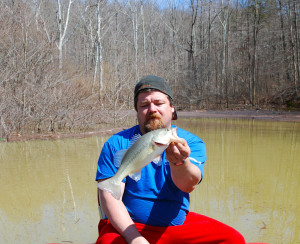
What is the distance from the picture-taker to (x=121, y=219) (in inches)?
83.3

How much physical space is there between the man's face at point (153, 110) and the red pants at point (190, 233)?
2.29 feet

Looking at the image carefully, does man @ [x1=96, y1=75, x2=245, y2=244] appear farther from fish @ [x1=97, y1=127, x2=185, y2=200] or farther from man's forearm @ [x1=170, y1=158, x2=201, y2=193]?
fish @ [x1=97, y1=127, x2=185, y2=200]

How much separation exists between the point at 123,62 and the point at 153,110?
19.7m

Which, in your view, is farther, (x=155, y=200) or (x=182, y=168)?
(x=155, y=200)

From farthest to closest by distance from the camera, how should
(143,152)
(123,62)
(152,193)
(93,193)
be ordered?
(123,62), (93,193), (152,193), (143,152)

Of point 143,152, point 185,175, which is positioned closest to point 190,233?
point 185,175

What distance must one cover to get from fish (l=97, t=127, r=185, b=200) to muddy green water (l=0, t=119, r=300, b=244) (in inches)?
69.1

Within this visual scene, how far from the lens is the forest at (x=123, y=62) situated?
1080cm

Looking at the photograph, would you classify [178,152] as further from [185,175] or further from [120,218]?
[120,218]

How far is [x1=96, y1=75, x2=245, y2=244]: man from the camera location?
7.05 feet

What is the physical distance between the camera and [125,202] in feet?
7.59

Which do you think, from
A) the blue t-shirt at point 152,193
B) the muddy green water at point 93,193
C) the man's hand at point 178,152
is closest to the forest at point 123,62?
→ the muddy green water at point 93,193

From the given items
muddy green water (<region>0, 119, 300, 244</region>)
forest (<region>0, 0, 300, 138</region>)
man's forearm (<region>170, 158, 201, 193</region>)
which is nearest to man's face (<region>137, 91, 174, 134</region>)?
man's forearm (<region>170, 158, 201, 193</region>)

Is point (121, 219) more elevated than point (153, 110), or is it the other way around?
point (153, 110)
